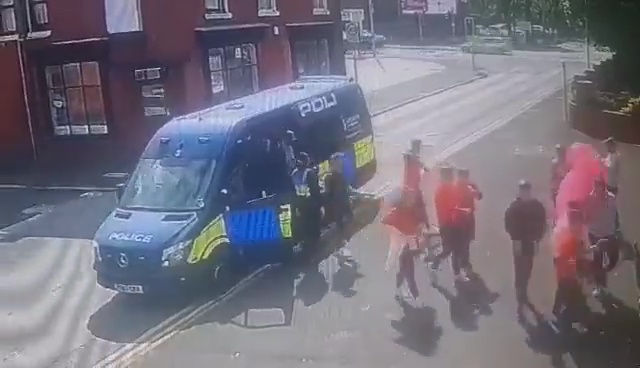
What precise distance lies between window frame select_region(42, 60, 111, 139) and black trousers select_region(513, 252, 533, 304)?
2469mm

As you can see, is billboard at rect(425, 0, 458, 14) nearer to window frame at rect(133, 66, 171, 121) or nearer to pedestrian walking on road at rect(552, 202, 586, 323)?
pedestrian walking on road at rect(552, 202, 586, 323)

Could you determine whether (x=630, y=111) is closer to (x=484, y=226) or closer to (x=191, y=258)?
(x=484, y=226)

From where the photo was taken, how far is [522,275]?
2803 millimetres

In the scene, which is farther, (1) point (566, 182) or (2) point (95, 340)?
(2) point (95, 340)

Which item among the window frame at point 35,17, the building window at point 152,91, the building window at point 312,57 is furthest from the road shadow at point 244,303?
the window frame at point 35,17

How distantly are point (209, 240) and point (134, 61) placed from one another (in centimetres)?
138

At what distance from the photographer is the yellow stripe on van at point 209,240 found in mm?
3371

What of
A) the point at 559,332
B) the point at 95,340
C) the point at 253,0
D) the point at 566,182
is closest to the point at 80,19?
the point at 253,0

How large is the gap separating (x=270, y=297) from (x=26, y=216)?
93.0 inches

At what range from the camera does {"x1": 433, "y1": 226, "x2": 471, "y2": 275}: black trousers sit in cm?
306

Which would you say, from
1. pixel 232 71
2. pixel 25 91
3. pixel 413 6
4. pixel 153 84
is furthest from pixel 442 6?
pixel 25 91

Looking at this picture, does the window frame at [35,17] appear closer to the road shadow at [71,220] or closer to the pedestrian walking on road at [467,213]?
the road shadow at [71,220]

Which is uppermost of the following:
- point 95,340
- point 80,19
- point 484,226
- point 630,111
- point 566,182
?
point 80,19

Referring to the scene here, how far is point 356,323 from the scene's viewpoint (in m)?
2.84
